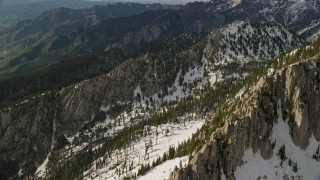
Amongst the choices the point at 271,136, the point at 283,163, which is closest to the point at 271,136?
the point at 271,136

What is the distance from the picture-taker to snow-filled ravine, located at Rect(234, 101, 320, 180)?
160 m

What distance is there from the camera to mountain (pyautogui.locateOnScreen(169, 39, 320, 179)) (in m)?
162

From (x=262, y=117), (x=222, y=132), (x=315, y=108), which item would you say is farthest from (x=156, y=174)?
(x=315, y=108)

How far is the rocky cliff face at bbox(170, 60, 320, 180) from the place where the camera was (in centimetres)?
16212

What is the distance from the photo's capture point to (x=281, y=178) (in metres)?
159

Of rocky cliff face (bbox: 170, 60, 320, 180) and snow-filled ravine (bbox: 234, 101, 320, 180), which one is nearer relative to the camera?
snow-filled ravine (bbox: 234, 101, 320, 180)

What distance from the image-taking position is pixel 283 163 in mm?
164500

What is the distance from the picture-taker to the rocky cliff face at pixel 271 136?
162 metres

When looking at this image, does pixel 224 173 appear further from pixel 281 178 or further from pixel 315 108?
pixel 315 108

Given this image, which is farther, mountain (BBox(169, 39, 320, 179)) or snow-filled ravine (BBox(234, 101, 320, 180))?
mountain (BBox(169, 39, 320, 179))

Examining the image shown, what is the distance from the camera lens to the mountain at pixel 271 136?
162125mm

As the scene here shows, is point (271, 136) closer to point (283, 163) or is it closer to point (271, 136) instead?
point (271, 136)

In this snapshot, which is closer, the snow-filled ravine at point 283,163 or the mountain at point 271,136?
the snow-filled ravine at point 283,163

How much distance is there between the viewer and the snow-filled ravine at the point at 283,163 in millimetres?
160375
